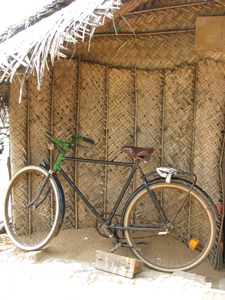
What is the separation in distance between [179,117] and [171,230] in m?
1.22

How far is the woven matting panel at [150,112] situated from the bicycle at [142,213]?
10.3 inches

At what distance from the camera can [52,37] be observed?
2559mm

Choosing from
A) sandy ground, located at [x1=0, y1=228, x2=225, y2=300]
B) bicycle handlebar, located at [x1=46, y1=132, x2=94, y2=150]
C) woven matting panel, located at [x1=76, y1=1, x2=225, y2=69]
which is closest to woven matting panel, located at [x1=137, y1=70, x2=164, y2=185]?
woven matting panel, located at [x1=76, y1=1, x2=225, y2=69]

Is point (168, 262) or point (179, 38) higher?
point (179, 38)

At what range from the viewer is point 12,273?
115 inches

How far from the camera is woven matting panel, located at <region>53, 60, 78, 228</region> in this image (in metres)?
3.59

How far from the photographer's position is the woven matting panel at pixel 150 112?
3.52 meters

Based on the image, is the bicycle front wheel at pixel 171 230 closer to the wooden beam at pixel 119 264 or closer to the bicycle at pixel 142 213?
the bicycle at pixel 142 213

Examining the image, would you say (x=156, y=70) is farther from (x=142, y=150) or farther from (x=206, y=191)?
(x=206, y=191)

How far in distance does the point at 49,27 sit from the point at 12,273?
7.47 ft

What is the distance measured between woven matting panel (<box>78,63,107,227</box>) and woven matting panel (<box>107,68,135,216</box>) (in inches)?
3.4

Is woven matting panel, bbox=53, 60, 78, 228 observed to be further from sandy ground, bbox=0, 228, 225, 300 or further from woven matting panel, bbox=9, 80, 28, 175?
sandy ground, bbox=0, 228, 225, 300

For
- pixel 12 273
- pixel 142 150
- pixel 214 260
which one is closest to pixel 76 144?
pixel 142 150

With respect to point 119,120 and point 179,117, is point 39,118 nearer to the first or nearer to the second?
point 119,120
